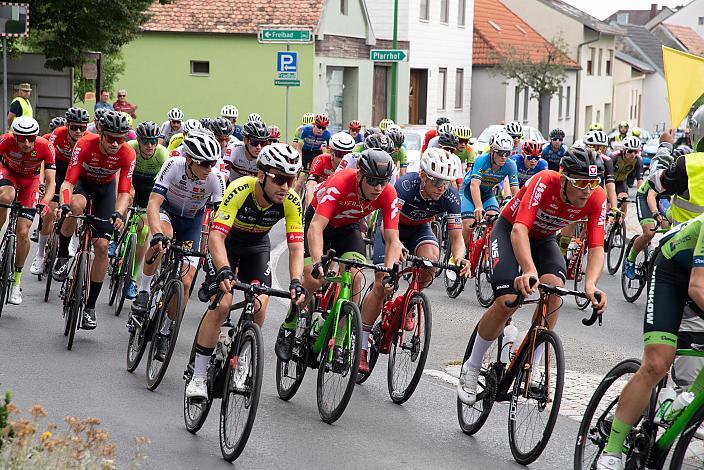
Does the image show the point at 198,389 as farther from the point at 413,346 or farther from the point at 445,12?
the point at 445,12

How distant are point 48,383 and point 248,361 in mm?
2483

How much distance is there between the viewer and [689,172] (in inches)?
248

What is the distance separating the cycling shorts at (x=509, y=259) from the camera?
7605 mm

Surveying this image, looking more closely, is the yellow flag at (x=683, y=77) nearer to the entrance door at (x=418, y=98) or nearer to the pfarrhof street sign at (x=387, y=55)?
the pfarrhof street sign at (x=387, y=55)

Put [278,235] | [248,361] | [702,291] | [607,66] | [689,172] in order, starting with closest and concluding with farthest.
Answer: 1. [702,291]
2. [689,172]
3. [248,361]
4. [278,235]
5. [607,66]

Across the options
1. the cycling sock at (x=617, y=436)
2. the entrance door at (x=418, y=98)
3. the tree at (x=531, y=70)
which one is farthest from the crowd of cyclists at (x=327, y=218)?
the tree at (x=531, y=70)

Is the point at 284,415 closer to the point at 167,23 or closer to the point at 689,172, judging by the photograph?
the point at 689,172

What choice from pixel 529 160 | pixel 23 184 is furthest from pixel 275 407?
pixel 529 160

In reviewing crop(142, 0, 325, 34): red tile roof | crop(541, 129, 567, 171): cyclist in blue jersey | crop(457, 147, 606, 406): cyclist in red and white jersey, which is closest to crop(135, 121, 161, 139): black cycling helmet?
crop(457, 147, 606, 406): cyclist in red and white jersey

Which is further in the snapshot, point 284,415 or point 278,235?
point 278,235

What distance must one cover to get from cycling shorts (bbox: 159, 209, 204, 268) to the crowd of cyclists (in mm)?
12

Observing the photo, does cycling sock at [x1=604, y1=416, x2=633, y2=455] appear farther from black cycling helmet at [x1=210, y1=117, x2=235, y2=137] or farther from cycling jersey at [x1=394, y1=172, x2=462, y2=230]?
black cycling helmet at [x1=210, y1=117, x2=235, y2=137]

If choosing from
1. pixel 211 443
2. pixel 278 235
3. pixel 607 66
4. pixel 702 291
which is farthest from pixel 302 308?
pixel 607 66

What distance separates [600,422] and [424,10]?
1843 inches
